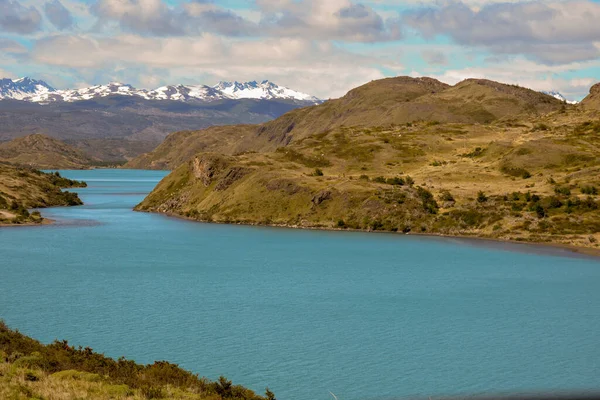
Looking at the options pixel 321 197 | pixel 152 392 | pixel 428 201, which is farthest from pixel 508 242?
pixel 152 392

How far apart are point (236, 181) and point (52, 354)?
392ft

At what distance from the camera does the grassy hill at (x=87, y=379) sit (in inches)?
1293

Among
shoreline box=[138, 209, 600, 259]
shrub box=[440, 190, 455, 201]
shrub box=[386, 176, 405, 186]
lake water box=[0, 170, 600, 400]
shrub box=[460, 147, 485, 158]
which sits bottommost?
lake water box=[0, 170, 600, 400]

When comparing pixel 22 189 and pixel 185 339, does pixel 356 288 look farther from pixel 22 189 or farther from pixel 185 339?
pixel 22 189

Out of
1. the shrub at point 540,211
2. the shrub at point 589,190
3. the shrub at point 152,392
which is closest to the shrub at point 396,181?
the shrub at point 540,211

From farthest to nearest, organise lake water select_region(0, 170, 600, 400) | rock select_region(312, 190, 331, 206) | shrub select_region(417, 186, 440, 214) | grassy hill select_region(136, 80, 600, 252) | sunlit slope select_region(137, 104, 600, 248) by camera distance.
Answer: rock select_region(312, 190, 331, 206) < shrub select_region(417, 186, 440, 214) < sunlit slope select_region(137, 104, 600, 248) < grassy hill select_region(136, 80, 600, 252) < lake water select_region(0, 170, 600, 400)

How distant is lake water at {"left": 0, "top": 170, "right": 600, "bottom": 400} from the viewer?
46500 mm

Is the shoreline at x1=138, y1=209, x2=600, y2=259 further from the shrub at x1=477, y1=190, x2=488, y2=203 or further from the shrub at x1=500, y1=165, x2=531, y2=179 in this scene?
the shrub at x1=500, y1=165, x2=531, y2=179

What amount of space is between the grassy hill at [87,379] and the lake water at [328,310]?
5805 mm

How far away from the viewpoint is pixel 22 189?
655ft

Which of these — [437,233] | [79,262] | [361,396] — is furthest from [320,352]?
[437,233]

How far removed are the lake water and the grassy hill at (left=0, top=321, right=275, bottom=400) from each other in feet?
19.0

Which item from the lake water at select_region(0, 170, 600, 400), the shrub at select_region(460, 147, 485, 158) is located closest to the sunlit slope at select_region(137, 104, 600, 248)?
the shrub at select_region(460, 147, 485, 158)

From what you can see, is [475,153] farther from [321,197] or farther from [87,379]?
[87,379]
